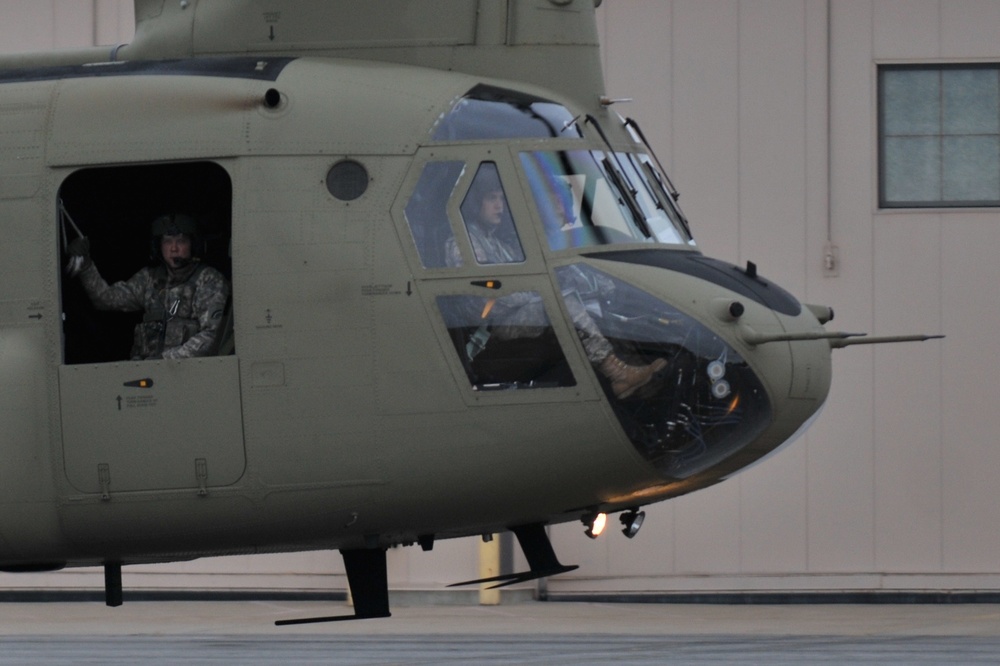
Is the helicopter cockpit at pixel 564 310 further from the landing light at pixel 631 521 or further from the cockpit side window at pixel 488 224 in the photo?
the landing light at pixel 631 521

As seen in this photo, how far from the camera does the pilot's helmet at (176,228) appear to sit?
8.10m

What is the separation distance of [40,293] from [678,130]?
7932 millimetres

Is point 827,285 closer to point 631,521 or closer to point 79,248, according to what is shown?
point 631,521

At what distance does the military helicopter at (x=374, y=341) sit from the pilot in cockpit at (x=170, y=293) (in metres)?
0.13

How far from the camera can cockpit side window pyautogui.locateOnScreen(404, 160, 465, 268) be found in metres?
7.52

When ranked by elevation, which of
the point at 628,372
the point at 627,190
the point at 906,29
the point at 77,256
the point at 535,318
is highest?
the point at 906,29

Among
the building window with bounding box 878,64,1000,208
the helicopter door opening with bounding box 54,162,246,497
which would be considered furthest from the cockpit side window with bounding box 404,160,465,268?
the building window with bounding box 878,64,1000,208

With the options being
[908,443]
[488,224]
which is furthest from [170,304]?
[908,443]

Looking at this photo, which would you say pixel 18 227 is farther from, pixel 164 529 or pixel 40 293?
pixel 164 529

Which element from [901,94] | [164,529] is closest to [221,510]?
[164,529]

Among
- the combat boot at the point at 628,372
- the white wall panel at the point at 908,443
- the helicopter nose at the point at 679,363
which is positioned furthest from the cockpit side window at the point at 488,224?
the white wall panel at the point at 908,443

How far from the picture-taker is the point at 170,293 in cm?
801

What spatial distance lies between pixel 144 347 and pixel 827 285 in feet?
25.4

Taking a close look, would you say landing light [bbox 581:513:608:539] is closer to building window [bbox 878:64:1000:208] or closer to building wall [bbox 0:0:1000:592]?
building wall [bbox 0:0:1000:592]
